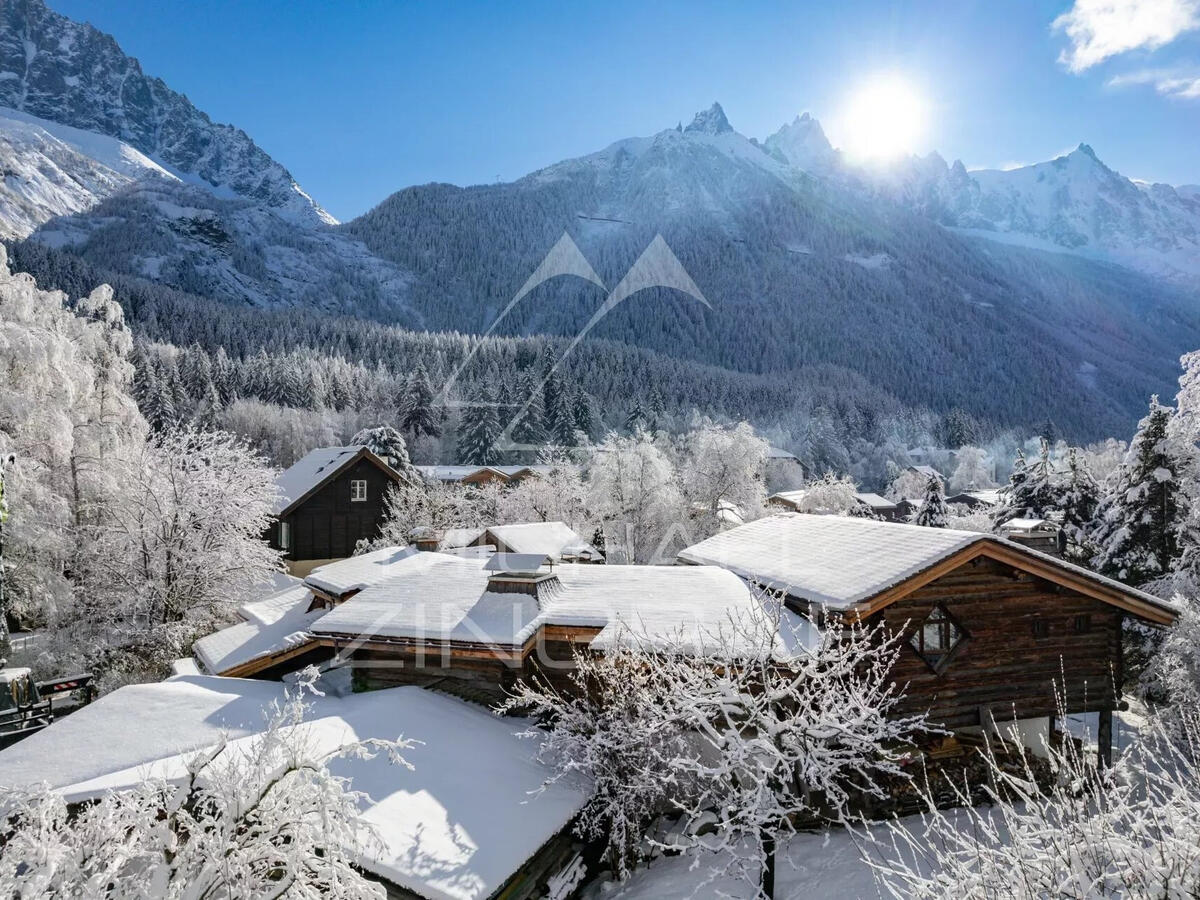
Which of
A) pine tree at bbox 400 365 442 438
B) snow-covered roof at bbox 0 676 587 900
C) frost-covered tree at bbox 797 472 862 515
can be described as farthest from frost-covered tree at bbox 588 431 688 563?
pine tree at bbox 400 365 442 438

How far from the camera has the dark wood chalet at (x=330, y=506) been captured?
107 ft

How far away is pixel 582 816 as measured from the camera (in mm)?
9570

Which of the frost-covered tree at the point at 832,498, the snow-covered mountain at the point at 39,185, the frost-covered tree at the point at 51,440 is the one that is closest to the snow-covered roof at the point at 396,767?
the frost-covered tree at the point at 51,440

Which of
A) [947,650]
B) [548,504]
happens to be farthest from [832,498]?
[947,650]

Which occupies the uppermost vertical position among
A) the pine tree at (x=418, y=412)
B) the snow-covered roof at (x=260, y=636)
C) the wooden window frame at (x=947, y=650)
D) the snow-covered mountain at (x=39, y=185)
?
the snow-covered mountain at (x=39, y=185)

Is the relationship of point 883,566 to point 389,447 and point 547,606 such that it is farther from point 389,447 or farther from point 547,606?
point 389,447

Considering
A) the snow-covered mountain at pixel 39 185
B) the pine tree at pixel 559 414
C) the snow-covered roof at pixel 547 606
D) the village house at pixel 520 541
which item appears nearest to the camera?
the snow-covered roof at pixel 547 606

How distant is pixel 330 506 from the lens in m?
33.2

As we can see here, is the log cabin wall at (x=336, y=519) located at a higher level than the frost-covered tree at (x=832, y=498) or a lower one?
higher

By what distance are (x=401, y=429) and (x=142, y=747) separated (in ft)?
229

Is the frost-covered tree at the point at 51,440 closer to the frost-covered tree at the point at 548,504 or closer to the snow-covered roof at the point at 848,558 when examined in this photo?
the snow-covered roof at the point at 848,558

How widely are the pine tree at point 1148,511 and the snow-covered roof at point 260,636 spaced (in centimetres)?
2608

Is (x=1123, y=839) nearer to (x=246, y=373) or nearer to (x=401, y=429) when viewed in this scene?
(x=401, y=429)

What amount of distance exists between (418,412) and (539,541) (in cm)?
5477
